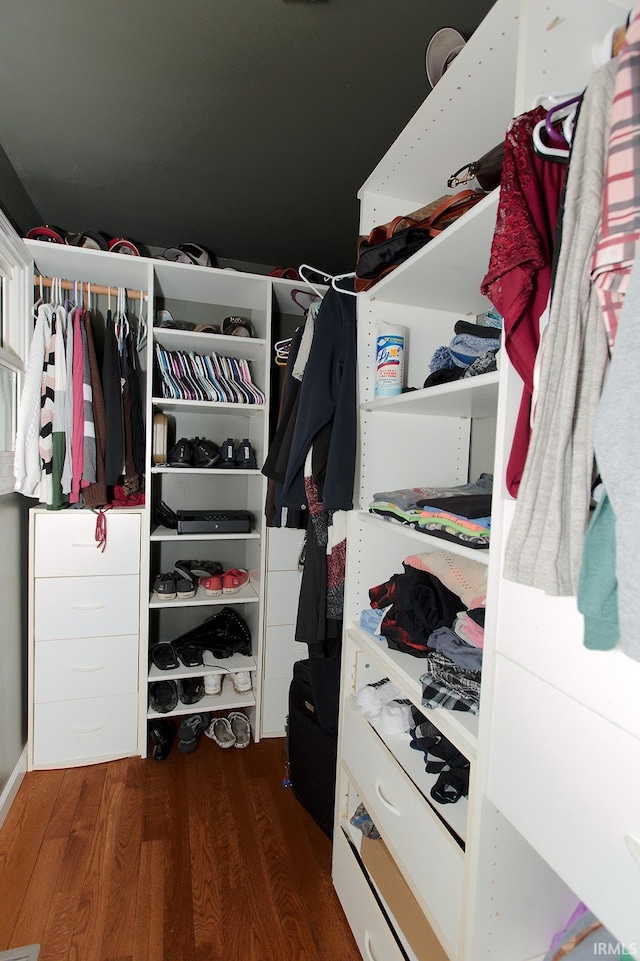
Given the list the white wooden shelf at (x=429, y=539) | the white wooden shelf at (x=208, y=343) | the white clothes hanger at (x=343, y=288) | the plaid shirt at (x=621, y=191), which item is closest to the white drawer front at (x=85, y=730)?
the white wooden shelf at (x=429, y=539)

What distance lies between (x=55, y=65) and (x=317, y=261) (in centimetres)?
139

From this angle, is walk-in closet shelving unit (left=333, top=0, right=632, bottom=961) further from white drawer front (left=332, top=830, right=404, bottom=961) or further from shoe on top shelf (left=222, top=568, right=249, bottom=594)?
shoe on top shelf (left=222, top=568, right=249, bottom=594)

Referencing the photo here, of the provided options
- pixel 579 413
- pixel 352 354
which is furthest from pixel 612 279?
pixel 352 354

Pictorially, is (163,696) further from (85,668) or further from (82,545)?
(82,545)

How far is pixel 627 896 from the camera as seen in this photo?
539 millimetres

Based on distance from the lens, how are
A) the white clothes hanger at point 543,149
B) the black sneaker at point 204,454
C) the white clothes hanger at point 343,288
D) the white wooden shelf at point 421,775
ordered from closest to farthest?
the white clothes hanger at point 543,149
the white wooden shelf at point 421,775
the white clothes hanger at point 343,288
the black sneaker at point 204,454

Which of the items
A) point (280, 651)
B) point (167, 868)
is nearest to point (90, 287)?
point (280, 651)

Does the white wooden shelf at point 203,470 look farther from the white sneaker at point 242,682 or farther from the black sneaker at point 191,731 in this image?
the black sneaker at point 191,731

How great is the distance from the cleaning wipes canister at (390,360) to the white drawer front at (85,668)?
1.60m

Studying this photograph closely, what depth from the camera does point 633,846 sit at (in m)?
0.52

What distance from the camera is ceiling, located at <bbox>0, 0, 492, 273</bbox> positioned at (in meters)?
1.14

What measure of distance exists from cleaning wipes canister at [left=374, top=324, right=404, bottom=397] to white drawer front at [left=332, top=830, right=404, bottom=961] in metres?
1.34

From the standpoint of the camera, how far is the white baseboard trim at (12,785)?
1680 millimetres

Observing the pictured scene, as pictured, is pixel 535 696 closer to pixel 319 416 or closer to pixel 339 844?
pixel 319 416
